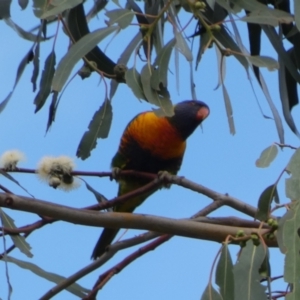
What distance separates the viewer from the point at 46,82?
1.71 m

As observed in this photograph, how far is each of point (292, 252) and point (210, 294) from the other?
0.70 ft

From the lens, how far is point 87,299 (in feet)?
4.79

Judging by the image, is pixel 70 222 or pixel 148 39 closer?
pixel 70 222

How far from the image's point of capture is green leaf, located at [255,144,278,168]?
1.39 m

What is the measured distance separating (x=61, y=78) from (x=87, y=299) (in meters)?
0.40

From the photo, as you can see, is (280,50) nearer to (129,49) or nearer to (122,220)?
(129,49)

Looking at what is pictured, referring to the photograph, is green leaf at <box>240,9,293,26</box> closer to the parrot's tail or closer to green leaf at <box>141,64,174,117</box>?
green leaf at <box>141,64,174,117</box>

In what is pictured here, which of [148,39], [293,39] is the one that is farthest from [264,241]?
[293,39]

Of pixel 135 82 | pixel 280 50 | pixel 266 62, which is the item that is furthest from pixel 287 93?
pixel 135 82

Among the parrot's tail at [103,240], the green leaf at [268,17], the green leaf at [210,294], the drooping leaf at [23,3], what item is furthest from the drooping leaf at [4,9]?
the parrot's tail at [103,240]

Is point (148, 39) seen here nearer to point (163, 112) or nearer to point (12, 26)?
point (163, 112)

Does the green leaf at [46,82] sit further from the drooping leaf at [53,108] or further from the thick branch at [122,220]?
the thick branch at [122,220]

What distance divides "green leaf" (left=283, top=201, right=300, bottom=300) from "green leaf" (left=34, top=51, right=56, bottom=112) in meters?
0.70

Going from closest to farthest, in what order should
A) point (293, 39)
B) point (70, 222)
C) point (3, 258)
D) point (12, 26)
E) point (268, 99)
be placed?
point (70, 222), point (3, 258), point (268, 99), point (293, 39), point (12, 26)
